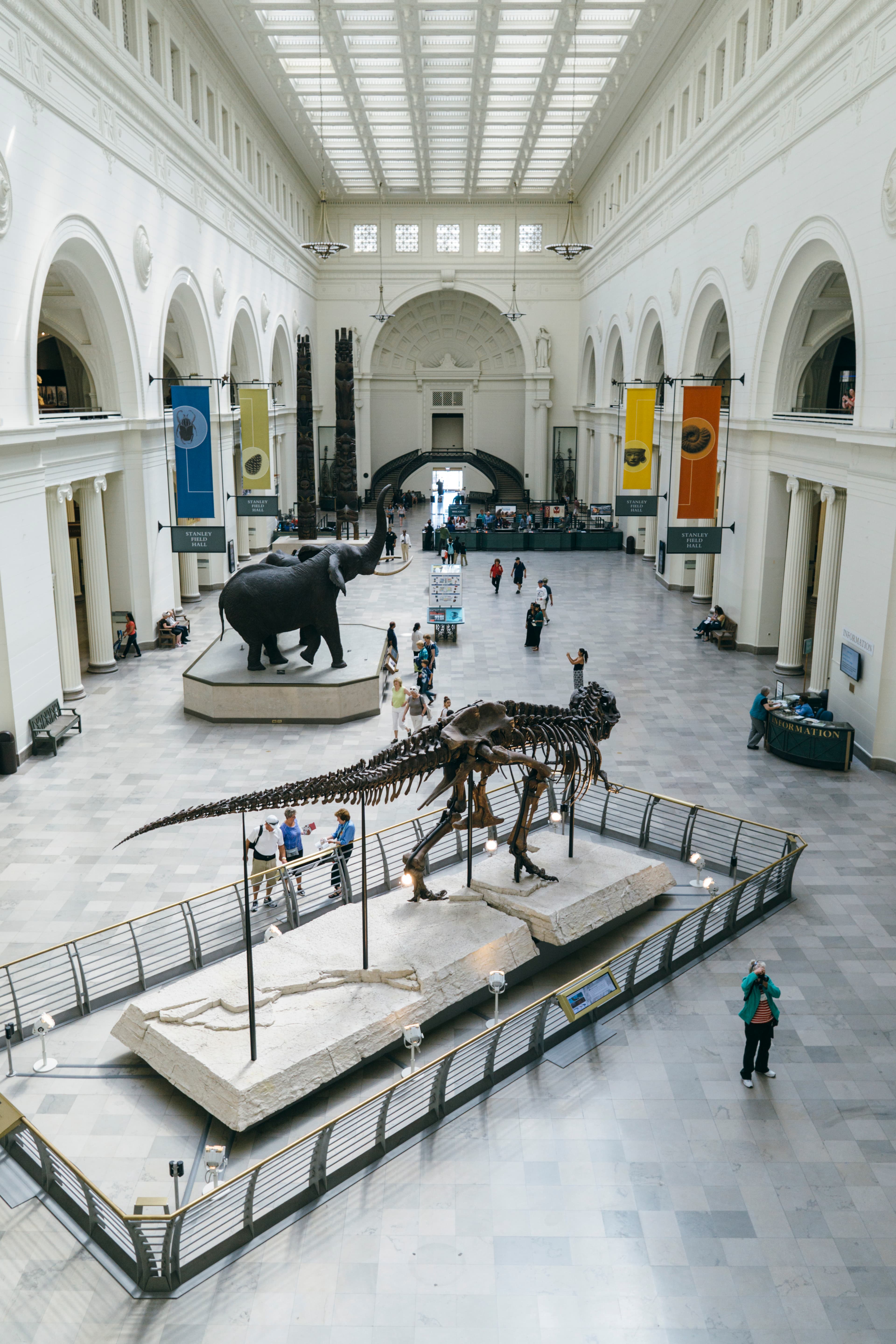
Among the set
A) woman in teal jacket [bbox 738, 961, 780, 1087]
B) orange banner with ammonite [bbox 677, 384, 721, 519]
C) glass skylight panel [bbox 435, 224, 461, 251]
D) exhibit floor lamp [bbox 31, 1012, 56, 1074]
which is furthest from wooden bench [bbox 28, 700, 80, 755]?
glass skylight panel [bbox 435, 224, 461, 251]

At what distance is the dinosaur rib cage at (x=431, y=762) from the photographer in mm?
7875

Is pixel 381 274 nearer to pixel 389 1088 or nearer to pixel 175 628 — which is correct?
pixel 175 628

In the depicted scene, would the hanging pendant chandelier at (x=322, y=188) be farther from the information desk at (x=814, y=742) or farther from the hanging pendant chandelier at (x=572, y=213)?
the information desk at (x=814, y=742)

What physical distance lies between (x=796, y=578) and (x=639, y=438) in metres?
6.87

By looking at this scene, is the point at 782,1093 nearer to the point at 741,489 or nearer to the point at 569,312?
the point at 741,489

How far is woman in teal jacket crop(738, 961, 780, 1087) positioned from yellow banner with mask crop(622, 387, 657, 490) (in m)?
17.7

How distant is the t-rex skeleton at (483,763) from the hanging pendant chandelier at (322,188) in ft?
61.8

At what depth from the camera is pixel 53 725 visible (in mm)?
15148

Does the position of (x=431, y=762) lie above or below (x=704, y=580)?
above

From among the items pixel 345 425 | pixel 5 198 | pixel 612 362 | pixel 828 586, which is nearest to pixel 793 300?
pixel 828 586

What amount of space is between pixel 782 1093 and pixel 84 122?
53.0 ft

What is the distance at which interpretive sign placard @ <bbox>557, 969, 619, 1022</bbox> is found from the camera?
26.6 feet

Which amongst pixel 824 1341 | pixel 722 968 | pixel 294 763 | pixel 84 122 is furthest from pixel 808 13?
pixel 824 1341

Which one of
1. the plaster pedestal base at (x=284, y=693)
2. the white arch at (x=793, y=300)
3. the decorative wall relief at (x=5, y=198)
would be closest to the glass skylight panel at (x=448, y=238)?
the white arch at (x=793, y=300)
